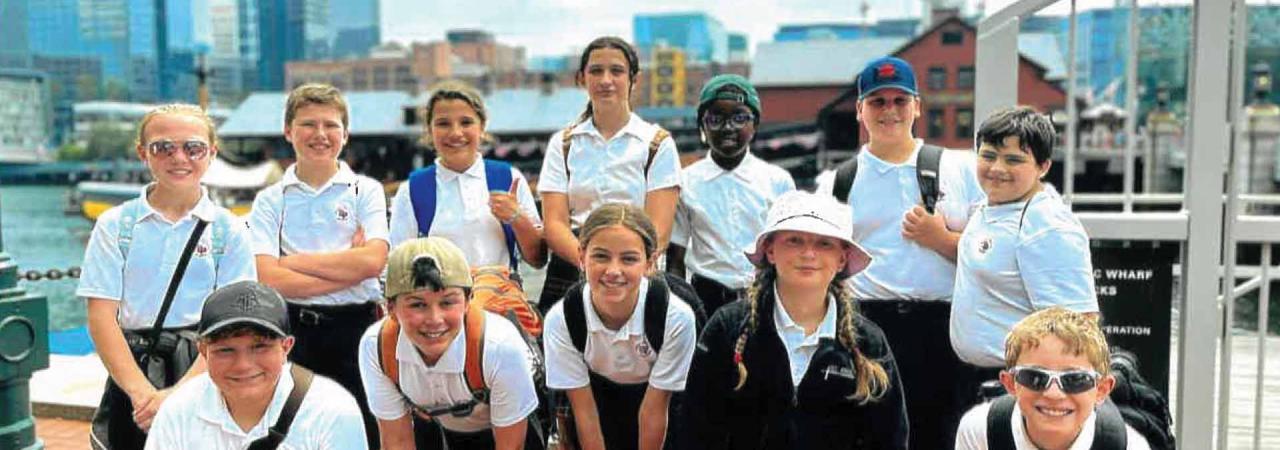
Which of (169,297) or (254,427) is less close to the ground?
(169,297)

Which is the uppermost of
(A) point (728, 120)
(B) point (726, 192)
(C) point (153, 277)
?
(A) point (728, 120)

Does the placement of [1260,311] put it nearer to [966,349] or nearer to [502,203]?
[966,349]

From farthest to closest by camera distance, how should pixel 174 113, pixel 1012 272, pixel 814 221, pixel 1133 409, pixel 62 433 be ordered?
pixel 62 433, pixel 174 113, pixel 1012 272, pixel 814 221, pixel 1133 409

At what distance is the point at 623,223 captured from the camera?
3359mm

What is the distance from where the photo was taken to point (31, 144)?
78.3 meters

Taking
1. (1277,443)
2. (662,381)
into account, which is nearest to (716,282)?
(662,381)

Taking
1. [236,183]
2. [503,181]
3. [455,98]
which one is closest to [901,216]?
[503,181]

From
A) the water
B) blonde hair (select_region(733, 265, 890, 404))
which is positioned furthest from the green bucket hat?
the water

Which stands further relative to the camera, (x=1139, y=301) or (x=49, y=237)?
(x=49, y=237)

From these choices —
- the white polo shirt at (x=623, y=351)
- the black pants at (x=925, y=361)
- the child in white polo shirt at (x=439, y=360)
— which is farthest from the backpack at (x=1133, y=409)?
the child in white polo shirt at (x=439, y=360)

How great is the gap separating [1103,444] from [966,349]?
2.46 ft

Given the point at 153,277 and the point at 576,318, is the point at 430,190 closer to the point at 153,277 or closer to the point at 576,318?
the point at 576,318

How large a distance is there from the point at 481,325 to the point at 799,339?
1.02 meters

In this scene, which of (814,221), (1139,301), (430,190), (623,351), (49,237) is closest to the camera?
(814,221)
